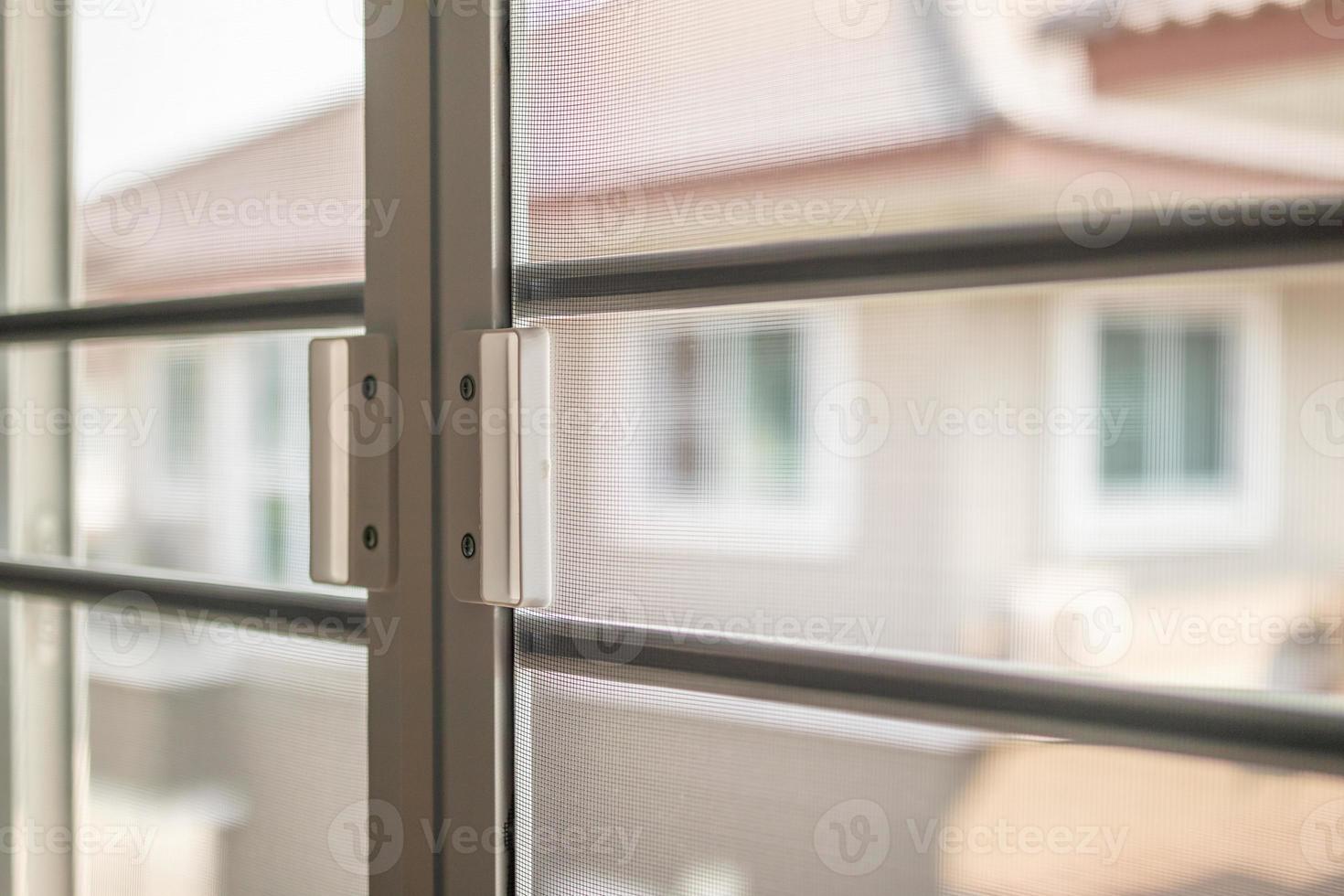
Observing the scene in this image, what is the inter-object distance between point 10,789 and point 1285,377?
1.19 metres

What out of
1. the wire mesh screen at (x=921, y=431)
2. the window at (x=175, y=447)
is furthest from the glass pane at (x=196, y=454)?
the wire mesh screen at (x=921, y=431)

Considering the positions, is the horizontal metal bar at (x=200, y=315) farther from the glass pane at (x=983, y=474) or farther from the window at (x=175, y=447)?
the glass pane at (x=983, y=474)

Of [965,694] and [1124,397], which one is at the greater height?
[1124,397]

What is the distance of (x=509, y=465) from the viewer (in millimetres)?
720

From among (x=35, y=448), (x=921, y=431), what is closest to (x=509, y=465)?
(x=921, y=431)

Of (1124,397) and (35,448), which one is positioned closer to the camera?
(1124,397)

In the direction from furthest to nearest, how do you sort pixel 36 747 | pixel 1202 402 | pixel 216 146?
pixel 36 747, pixel 216 146, pixel 1202 402

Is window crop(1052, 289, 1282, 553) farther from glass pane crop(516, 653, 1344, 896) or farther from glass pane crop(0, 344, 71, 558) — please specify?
glass pane crop(0, 344, 71, 558)

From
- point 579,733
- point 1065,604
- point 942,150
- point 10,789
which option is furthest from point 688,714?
point 10,789

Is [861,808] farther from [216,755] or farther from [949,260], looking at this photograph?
[216,755]

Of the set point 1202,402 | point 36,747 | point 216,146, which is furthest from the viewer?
point 36,747

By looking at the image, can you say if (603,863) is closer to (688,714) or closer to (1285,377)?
(688,714)

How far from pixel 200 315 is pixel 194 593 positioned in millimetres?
243

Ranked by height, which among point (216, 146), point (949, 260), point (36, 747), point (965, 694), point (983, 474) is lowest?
point (36, 747)
